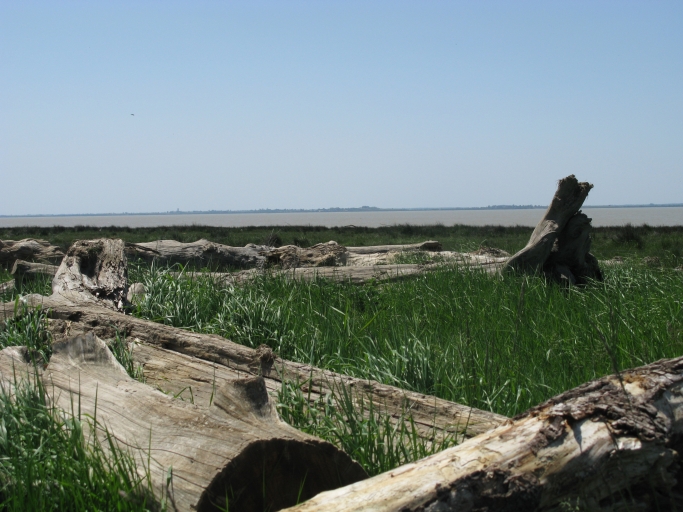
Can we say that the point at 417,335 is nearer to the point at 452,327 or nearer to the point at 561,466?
the point at 452,327

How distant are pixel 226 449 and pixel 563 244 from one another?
24.8 feet

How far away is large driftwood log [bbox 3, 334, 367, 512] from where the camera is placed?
218cm

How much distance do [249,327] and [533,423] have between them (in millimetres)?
3418

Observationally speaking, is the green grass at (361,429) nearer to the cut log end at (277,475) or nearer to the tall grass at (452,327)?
the cut log end at (277,475)

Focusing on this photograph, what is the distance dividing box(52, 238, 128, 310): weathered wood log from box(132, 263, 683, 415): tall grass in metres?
0.32

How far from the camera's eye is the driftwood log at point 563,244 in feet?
27.7

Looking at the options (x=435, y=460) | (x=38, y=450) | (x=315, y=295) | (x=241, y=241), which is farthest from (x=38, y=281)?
(x=241, y=241)

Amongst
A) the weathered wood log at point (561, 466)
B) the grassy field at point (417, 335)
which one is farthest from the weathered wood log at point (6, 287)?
the weathered wood log at point (561, 466)

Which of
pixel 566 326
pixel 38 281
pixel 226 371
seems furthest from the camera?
pixel 38 281

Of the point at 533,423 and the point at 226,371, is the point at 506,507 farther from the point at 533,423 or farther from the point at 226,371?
the point at 226,371

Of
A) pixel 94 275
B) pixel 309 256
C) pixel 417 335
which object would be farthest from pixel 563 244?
pixel 94 275

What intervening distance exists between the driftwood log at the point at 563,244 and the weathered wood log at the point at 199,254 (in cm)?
453

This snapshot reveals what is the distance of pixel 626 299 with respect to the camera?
263 inches

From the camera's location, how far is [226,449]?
7.25 ft
